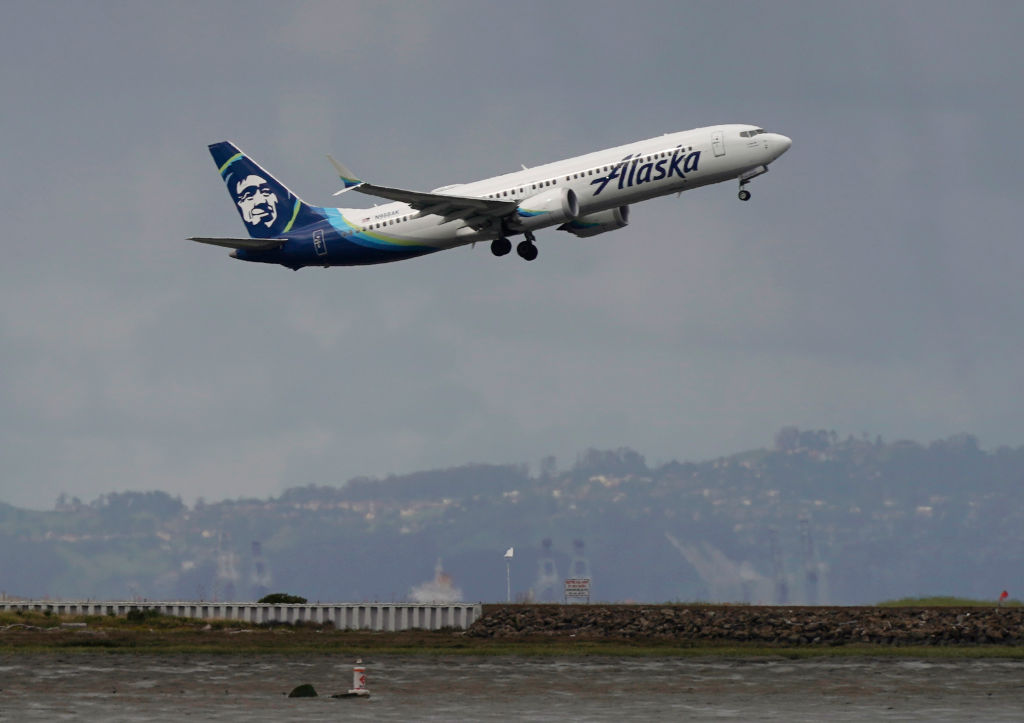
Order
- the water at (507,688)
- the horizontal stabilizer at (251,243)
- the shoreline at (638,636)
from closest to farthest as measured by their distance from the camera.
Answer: the water at (507,688)
the shoreline at (638,636)
the horizontal stabilizer at (251,243)

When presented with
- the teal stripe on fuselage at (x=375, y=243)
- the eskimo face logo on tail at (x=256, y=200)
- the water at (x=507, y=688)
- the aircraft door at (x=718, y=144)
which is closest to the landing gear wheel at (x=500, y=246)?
the teal stripe on fuselage at (x=375, y=243)

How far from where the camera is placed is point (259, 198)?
3482 inches

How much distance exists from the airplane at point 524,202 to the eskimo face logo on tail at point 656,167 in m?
0.05

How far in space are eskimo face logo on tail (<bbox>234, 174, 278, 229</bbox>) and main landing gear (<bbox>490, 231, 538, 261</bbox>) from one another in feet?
53.3

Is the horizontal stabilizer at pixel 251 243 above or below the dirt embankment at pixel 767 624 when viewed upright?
above

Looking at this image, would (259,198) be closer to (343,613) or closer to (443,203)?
(443,203)

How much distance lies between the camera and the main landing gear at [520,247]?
75938 millimetres

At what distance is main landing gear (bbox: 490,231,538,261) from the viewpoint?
249 ft

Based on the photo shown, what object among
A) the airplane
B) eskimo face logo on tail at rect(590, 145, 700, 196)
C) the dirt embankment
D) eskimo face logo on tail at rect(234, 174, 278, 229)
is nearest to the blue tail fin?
eskimo face logo on tail at rect(234, 174, 278, 229)

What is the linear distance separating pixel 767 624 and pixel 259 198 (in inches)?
1546

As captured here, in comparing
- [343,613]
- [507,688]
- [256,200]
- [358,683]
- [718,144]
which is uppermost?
[256,200]

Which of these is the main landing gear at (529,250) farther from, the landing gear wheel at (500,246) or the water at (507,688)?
the water at (507,688)

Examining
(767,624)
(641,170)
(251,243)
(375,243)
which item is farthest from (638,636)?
(251,243)

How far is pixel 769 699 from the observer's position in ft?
152
